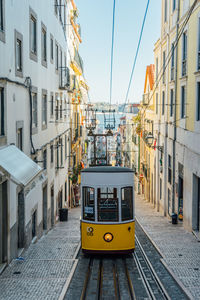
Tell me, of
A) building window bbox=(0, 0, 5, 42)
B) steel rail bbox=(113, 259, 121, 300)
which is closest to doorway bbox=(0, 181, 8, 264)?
steel rail bbox=(113, 259, 121, 300)

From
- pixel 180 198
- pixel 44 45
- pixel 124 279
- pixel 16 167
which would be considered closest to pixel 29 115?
pixel 16 167

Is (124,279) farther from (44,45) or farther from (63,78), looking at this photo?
(63,78)

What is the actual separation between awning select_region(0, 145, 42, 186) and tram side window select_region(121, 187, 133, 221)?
98.7 inches

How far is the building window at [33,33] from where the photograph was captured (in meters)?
15.1

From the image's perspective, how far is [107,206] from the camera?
460 inches

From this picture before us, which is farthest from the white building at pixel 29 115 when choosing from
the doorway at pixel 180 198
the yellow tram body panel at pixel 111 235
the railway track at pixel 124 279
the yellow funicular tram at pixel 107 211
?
the doorway at pixel 180 198

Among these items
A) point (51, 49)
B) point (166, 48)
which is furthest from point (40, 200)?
point (166, 48)

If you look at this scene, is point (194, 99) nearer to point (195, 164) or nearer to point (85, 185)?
point (195, 164)

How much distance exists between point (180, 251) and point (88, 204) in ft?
11.4

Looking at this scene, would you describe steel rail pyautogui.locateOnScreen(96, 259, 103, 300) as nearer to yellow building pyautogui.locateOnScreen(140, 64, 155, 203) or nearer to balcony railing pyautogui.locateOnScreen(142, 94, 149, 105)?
yellow building pyautogui.locateOnScreen(140, 64, 155, 203)

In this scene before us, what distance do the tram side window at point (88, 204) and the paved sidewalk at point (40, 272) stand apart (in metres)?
1.32

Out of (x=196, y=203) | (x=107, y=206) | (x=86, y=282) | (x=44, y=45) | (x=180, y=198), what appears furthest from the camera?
(x=180, y=198)

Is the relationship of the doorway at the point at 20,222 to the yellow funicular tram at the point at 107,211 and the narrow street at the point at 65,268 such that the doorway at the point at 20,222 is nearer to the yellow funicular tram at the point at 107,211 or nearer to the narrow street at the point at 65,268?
the narrow street at the point at 65,268

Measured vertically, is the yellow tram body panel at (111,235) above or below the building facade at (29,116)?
below
